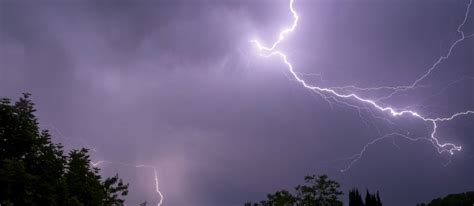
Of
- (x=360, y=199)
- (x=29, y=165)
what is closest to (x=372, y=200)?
(x=360, y=199)

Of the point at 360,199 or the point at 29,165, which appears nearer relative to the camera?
the point at 29,165

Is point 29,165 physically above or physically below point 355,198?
below

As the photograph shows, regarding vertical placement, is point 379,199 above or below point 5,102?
above

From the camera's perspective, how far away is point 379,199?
149 ft

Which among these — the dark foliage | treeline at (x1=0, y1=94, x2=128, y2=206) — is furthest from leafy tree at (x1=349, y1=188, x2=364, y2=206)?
treeline at (x1=0, y1=94, x2=128, y2=206)

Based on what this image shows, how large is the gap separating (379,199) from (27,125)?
1518 inches

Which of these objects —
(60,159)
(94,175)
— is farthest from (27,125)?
(94,175)

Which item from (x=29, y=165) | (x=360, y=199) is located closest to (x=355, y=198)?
(x=360, y=199)

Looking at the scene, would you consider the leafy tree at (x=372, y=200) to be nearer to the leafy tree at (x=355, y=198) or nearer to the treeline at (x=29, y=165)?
the leafy tree at (x=355, y=198)

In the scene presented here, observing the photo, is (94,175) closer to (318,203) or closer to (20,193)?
(20,193)

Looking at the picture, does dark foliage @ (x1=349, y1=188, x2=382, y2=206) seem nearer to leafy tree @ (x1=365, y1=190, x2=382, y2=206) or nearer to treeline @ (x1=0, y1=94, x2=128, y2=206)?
leafy tree @ (x1=365, y1=190, x2=382, y2=206)

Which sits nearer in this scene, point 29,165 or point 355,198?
point 29,165

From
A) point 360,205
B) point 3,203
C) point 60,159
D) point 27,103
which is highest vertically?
point 360,205

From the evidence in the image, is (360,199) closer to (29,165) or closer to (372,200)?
(372,200)
